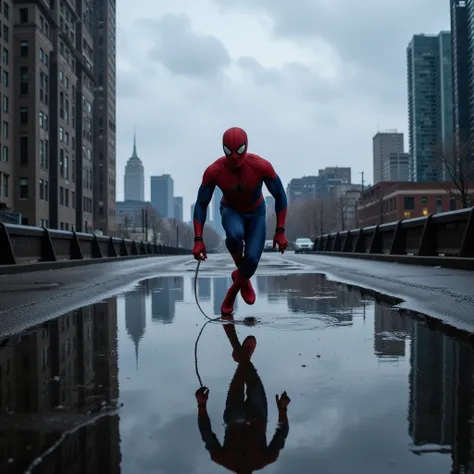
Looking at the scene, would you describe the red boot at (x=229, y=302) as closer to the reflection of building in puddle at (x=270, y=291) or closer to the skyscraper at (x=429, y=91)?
the reflection of building in puddle at (x=270, y=291)

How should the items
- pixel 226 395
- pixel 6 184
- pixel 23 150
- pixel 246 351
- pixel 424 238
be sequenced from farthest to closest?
pixel 23 150
pixel 6 184
pixel 424 238
pixel 246 351
pixel 226 395

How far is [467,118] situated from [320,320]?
147157 millimetres

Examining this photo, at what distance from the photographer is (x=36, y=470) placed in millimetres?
1881

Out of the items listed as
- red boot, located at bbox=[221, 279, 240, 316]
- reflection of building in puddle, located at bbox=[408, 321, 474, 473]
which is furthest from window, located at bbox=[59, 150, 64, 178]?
reflection of building in puddle, located at bbox=[408, 321, 474, 473]

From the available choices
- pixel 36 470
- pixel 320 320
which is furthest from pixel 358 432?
pixel 320 320

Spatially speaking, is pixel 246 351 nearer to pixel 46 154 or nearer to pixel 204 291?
pixel 204 291

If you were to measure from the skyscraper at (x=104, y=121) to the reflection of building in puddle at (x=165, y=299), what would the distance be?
105608 millimetres

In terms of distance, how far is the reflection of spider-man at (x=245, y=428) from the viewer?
202 centimetres

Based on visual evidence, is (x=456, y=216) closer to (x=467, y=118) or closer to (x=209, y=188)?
(x=209, y=188)

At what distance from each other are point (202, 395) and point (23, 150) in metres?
67.8

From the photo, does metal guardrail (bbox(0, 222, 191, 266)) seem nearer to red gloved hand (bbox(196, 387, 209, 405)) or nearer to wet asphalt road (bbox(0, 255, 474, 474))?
wet asphalt road (bbox(0, 255, 474, 474))

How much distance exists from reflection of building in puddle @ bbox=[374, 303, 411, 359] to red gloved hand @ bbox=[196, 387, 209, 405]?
52.9 inches

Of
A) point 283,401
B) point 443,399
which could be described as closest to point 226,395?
point 283,401

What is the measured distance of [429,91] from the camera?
19412cm
